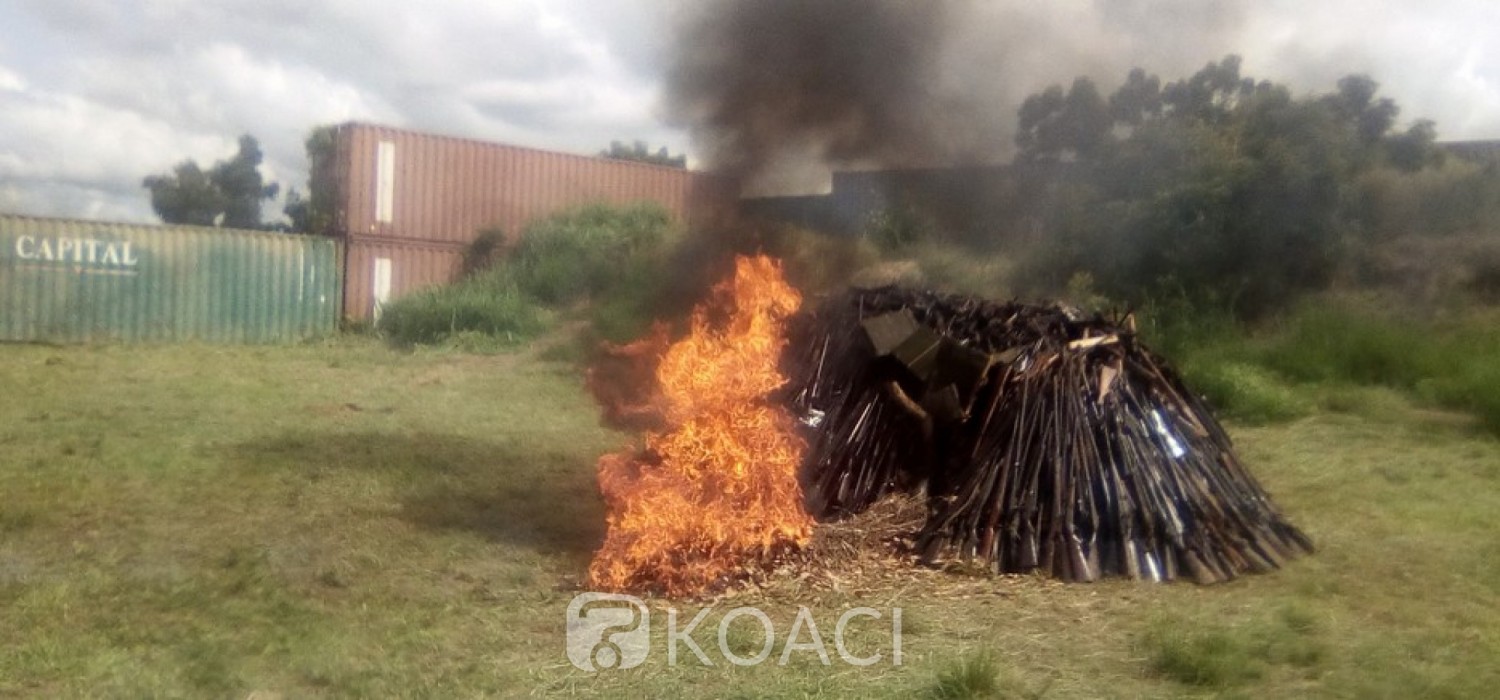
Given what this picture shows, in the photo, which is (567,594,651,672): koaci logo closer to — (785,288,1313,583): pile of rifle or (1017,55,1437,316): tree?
(785,288,1313,583): pile of rifle

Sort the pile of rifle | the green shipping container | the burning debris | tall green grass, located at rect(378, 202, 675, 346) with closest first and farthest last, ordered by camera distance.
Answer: the burning debris, the pile of rifle, tall green grass, located at rect(378, 202, 675, 346), the green shipping container

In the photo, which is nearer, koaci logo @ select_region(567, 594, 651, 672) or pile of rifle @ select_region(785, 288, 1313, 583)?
koaci logo @ select_region(567, 594, 651, 672)

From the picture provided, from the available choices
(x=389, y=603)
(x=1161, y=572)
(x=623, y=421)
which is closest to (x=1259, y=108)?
(x=623, y=421)

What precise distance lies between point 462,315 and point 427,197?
163 inches

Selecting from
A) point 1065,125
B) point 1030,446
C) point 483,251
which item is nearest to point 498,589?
point 1030,446

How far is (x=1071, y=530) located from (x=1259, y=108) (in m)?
11.2

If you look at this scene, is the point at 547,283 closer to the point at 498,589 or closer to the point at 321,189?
the point at 321,189

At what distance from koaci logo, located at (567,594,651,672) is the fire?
0.23 meters

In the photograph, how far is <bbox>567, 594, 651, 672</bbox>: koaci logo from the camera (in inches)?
201

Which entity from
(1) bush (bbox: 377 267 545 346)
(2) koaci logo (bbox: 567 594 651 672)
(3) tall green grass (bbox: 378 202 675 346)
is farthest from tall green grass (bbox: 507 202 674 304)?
(2) koaci logo (bbox: 567 594 651 672)

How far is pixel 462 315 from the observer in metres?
17.7

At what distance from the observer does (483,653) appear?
16.9 feet

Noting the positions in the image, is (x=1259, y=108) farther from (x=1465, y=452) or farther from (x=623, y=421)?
(x=623, y=421)

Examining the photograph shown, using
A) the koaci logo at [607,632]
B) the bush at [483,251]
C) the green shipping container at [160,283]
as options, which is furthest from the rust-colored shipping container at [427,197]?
the koaci logo at [607,632]
